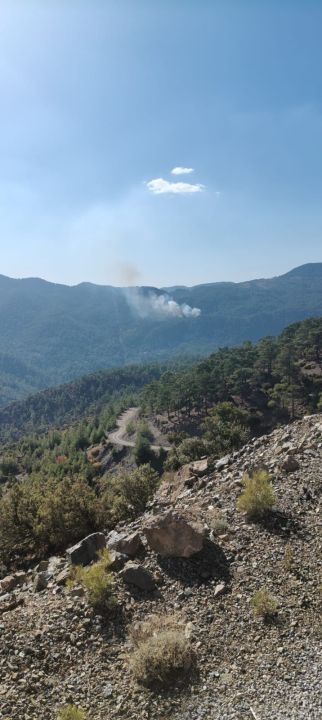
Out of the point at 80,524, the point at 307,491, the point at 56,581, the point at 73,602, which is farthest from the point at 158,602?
the point at 80,524

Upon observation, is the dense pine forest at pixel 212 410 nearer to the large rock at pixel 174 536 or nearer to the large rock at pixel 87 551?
the large rock at pixel 87 551

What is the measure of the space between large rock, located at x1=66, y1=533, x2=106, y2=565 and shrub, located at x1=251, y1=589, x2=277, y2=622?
5408 mm

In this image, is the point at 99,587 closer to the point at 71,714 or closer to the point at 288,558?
the point at 71,714

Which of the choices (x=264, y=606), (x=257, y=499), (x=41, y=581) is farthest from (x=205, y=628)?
(x=41, y=581)

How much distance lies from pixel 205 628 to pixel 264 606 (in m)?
1.51

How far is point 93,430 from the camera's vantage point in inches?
4562

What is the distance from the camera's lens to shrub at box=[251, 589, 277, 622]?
10.5 metres

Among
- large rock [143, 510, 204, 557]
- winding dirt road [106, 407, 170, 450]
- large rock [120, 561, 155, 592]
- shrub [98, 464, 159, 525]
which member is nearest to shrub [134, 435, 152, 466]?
winding dirt road [106, 407, 170, 450]

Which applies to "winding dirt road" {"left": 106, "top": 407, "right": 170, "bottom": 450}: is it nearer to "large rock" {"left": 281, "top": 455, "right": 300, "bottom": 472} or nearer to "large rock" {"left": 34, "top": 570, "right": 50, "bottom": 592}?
"large rock" {"left": 281, "top": 455, "right": 300, "bottom": 472}

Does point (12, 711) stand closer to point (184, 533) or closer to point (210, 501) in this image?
point (184, 533)

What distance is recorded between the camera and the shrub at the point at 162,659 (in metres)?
9.16

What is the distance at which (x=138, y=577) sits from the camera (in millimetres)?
12016

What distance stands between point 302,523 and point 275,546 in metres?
1.52

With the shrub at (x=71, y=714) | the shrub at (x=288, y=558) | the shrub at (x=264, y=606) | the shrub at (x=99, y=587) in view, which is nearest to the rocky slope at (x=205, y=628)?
the shrub at (x=288, y=558)
